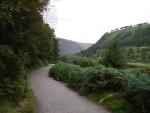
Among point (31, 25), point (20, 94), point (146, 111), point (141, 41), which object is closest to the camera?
point (146, 111)

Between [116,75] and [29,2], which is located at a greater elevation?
[29,2]

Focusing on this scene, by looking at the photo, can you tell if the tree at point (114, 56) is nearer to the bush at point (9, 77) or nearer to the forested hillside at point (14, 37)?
the forested hillside at point (14, 37)

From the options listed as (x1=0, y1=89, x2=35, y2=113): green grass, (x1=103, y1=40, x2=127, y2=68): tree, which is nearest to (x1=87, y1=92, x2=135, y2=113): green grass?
(x1=0, y1=89, x2=35, y2=113): green grass

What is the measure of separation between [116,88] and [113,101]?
5.94 feet

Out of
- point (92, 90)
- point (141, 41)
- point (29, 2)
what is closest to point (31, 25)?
point (29, 2)

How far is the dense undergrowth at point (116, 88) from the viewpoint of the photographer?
1167 centimetres

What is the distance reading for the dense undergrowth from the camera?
11666 mm

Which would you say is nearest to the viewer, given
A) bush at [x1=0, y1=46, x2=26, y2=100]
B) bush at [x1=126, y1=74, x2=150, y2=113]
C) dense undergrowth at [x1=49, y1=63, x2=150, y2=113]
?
bush at [x1=126, y1=74, x2=150, y2=113]

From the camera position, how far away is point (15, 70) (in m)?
Result: 14.3

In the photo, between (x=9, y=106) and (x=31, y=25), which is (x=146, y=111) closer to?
(x=9, y=106)

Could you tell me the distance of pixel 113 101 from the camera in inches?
549

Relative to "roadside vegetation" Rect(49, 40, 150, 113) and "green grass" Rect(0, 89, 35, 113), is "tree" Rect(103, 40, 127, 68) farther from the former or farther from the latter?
"green grass" Rect(0, 89, 35, 113)

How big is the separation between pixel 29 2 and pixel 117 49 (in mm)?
27754

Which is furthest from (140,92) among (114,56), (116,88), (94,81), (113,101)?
(114,56)
